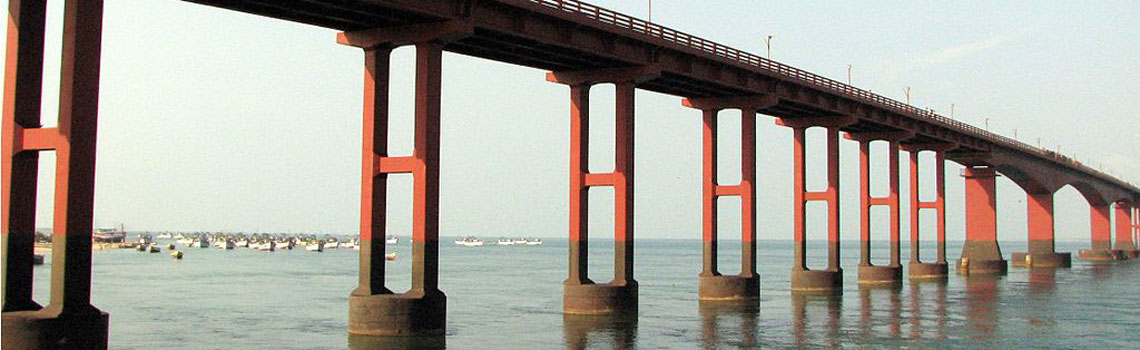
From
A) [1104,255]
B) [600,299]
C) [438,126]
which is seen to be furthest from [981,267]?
[438,126]

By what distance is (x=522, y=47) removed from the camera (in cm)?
4788

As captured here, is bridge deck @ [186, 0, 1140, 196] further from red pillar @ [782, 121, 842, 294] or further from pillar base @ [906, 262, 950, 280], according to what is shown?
pillar base @ [906, 262, 950, 280]

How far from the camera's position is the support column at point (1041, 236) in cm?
13225

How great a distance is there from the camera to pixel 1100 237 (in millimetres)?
180375

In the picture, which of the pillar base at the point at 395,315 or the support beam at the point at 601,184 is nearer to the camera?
the pillar base at the point at 395,315

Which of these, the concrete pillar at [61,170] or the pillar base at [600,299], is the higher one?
the concrete pillar at [61,170]

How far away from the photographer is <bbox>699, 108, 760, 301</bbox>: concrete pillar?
203ft

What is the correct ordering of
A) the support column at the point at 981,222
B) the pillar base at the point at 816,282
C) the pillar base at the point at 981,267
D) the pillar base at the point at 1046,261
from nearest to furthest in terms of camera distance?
the pillar base at the point at 816,282, the pillar base at the point at 981,267, the support column at the point at 981,222, the pillar base at the point at 1046,261

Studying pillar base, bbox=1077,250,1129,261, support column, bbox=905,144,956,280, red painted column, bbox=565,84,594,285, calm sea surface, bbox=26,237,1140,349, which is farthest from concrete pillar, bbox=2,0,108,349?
pillar base, bbox=1077,250,1129,261

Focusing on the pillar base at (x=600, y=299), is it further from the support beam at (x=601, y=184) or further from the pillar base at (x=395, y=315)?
the pillar base at (x=395, y=315)

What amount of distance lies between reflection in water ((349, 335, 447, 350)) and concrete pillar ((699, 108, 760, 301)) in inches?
932

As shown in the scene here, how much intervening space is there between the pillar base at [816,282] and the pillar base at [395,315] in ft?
121

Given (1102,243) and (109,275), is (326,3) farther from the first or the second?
(1102,243)

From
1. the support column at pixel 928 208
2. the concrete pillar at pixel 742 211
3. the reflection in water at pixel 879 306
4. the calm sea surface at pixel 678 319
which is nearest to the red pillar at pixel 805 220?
the calm sea surface at pixel 678 319
